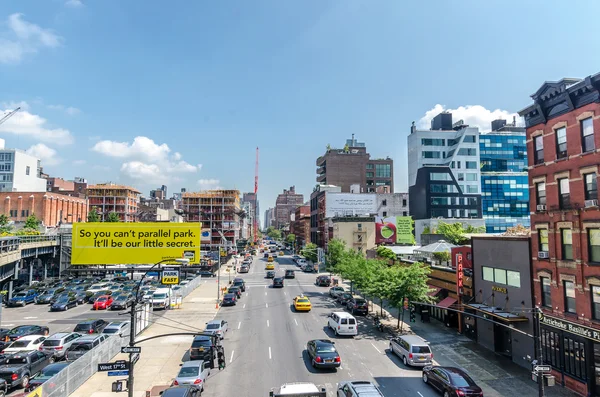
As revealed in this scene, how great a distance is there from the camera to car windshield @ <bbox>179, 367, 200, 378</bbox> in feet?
66.7

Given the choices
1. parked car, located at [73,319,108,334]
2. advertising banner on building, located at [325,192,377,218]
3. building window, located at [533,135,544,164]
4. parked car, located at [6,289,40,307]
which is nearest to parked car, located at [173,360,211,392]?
parked car, located at [73,319,108,334]

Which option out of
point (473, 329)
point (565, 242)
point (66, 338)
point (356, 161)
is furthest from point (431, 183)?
point (66, 338)

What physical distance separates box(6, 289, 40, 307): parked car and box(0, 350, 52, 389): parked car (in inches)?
1105

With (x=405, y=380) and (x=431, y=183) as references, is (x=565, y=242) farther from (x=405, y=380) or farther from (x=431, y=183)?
(x=431, y=183)

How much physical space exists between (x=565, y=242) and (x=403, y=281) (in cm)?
1250

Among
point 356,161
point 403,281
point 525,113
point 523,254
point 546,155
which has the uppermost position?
point 356,161

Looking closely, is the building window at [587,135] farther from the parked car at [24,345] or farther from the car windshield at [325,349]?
the parked car at [24,345]

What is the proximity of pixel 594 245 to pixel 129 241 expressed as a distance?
40792mm

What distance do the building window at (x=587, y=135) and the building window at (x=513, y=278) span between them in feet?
31.6

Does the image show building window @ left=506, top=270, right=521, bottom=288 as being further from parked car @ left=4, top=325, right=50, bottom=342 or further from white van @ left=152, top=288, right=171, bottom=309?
parked car @ left=4, top=325, right=50, bottom=342

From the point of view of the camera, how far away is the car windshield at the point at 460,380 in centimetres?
1901

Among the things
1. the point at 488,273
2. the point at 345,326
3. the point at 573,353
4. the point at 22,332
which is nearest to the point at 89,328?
the point at 22,332

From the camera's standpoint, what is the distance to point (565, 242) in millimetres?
23609

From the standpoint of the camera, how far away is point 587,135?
74.2 feet
